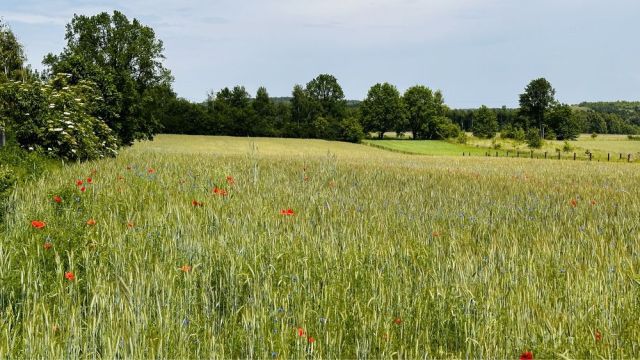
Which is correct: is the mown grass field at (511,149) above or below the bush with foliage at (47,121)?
below

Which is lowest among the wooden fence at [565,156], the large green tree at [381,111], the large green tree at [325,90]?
the wooden fence at [565,156]

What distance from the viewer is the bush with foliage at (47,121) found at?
18.4 metres

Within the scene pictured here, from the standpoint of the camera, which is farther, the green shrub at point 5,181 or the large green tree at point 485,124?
the large green tree at point 485,124

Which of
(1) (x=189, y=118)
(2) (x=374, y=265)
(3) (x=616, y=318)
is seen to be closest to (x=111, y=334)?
(2) (x=374, y=265)

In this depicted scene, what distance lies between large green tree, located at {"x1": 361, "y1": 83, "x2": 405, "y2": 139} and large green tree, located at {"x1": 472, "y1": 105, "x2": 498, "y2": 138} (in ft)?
58.3

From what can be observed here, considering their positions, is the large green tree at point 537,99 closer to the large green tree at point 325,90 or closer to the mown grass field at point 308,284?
the large green tree at point 325,90

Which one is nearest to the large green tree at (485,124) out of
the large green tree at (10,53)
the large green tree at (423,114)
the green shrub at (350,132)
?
the large green tree at (423,114)

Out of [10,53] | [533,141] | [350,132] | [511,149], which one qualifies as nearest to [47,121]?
[10,53]

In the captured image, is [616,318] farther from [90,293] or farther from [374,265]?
[90,293]

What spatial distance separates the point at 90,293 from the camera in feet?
15.1

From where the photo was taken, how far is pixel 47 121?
18641 mm

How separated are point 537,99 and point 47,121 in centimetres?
11472

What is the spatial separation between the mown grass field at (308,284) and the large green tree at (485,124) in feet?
357

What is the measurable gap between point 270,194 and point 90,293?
557 cm
